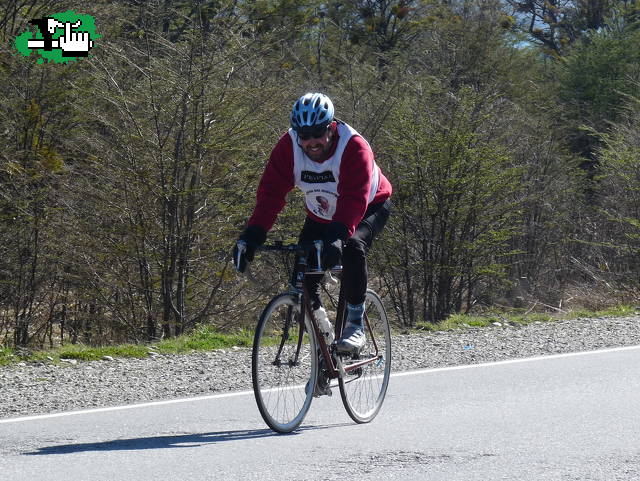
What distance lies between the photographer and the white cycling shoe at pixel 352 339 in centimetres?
606

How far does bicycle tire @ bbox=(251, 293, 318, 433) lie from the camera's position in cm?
583

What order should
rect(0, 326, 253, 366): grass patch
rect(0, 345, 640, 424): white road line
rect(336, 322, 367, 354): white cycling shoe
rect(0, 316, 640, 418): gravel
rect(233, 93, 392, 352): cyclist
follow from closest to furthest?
rect(233, 93, 392, 352): cyclist → rect(336, 322, 367, 354): white cycling shoe → rect(0, 345, 640, 424): white road line → rect(0, 316, 640, 418): gravel → rect(0, 326, 253, 366): grass patch

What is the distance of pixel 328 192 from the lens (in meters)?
6.02

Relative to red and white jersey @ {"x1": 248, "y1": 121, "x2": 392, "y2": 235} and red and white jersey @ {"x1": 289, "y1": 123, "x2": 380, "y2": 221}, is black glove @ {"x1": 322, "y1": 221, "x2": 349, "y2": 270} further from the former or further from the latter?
red and white jersey @ {"x1": 289, "y1": 123, "x2": 380, "y2": 221}

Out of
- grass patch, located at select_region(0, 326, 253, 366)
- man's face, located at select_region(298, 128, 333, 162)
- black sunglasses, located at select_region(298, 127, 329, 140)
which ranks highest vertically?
black sunglasses, located at select_region(298, 127, 329, 140)

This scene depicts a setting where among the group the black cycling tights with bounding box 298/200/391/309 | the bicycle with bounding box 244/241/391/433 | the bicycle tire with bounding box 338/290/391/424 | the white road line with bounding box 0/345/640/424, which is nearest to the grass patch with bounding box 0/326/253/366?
the white road line with bounding box 0/345/640/424

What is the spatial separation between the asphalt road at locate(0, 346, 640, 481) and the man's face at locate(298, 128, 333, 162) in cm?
161

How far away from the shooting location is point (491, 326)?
12.2 metres

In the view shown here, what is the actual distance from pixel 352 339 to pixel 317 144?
1.19 m

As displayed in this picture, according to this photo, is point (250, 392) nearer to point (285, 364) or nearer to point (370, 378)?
point (370, 378)

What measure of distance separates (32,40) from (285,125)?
4161 millimetres

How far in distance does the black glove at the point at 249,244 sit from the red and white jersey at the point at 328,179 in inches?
3.1

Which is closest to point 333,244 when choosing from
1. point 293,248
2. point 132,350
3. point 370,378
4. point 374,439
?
point 293,248

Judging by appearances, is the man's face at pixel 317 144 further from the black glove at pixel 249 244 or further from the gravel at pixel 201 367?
the gravel at pixel 201 367
